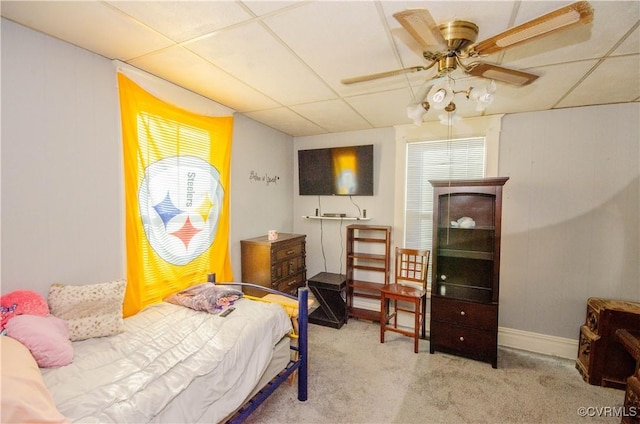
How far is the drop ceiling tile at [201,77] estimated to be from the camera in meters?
1.93

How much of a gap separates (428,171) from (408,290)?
1.48 m

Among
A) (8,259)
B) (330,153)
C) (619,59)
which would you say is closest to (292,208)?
(330,153)

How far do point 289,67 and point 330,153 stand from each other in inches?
74.5

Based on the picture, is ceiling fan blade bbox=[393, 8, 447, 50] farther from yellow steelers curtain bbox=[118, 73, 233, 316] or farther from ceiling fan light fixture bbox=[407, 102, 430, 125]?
yellow steelers curtain bbox=[118, 73, 233, 316]

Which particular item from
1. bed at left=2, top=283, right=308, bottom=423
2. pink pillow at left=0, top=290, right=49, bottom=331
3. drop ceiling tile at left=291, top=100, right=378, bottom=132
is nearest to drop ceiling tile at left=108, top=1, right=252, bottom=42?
drop ceiling tile at left=291, top=100, right=378, bottom=132

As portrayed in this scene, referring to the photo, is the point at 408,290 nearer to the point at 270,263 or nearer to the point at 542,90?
the point at 270,263

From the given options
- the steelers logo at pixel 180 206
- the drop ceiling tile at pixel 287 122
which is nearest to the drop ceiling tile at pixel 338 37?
the drop ceiling tile at pixel 287 122

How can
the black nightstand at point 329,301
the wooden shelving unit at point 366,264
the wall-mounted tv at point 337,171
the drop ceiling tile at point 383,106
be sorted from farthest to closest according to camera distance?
the wall-mounted tv at point 337,171
the wooden shelving unit at point 366,264
the black nightstand at point 329,301
the drop ceiling tile at point 383,106

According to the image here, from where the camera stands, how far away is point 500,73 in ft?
5.09

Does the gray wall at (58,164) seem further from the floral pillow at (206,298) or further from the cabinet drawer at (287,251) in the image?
the cabinet drawer at (287,251)

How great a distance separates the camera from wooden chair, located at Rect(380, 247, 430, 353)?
299 centimetres

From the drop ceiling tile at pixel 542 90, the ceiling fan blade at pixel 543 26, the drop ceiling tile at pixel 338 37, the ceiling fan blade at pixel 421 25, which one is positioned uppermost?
the drop ceiling tile at pixel 338 37

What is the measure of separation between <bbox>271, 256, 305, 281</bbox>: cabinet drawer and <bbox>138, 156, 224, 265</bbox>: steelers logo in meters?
0.76

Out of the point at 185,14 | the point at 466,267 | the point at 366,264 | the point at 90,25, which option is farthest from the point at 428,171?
the point at 90,25
